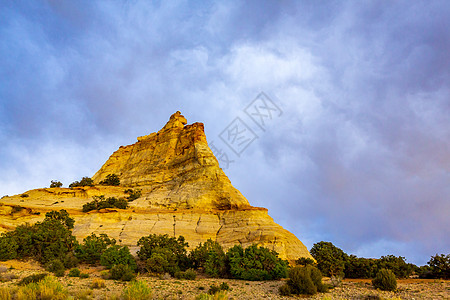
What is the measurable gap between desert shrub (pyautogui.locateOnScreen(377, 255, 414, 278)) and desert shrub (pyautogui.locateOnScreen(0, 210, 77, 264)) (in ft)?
114

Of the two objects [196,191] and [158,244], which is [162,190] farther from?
Answer: [158,244]

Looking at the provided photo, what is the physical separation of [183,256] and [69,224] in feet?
64.4

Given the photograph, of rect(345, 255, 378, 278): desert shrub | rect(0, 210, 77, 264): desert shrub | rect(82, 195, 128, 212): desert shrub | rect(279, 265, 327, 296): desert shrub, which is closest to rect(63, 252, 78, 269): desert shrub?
rect(0, 210, 77, 264): desert shrub

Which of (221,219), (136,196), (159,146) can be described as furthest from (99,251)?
(159,146)

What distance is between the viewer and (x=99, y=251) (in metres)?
29.6

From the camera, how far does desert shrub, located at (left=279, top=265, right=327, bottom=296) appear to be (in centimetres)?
1791

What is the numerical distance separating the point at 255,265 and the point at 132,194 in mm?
38412

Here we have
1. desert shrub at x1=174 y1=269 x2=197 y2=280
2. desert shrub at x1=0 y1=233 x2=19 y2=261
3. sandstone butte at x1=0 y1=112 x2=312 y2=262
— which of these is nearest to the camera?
desert shrub at x1=174 y1=269 x2=197 y2=280

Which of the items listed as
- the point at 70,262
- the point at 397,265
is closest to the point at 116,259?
the point at 70,262

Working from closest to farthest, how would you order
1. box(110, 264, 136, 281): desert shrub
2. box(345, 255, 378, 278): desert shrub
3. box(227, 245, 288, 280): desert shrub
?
box(110, 264, 136, 281): desert shrub → box(227, 245, 288, 280): desert shrub → box(345, 255, 378, 278): desert shrub

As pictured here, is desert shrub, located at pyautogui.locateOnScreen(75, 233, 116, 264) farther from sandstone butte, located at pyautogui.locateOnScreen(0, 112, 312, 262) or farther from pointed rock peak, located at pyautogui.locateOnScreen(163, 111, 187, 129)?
pointed rock peak, located at pyautogui.locateOnScreen(163, 111, 187, 129)

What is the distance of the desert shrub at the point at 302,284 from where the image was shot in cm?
1791

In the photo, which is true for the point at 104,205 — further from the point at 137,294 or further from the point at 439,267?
the point at 439,267

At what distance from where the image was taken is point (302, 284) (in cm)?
1808
